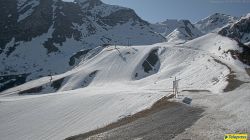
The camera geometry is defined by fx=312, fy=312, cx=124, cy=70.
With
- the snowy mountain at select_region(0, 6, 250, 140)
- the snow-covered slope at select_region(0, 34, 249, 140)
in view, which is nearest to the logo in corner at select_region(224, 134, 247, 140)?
the snowy mountain at select_region(0, 6, 250, 140)

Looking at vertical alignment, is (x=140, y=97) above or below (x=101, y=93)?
above

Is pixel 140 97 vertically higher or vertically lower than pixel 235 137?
lower

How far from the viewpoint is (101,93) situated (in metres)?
59.0

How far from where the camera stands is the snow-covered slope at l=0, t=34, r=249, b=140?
43.7 metres

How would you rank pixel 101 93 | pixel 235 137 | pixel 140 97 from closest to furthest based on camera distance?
pixel 235 137, pixel 140 97, pixel 101 93

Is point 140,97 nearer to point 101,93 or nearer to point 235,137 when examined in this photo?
point 101,93

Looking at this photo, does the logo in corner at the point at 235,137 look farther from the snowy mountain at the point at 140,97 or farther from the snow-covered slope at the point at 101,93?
the snow-covered slope at the point at 101,93

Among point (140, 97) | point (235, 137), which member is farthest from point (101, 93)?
point (235, 137)

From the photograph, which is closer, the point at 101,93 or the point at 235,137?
the point at 235,137

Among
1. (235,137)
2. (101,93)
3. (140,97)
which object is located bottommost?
(101,93)

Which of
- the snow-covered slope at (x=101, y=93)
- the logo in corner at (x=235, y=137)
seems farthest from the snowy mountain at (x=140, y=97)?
the logo in corner at (x=235, y=137)

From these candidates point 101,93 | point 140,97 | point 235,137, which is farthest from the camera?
point 101,93

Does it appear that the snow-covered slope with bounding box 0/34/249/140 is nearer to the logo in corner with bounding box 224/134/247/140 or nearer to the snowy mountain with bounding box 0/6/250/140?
the snowy mountain with bounding box 0/6/250/140

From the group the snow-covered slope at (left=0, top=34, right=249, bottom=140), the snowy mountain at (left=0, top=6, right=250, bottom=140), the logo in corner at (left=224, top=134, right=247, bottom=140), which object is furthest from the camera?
the snow-covered slope at (left=0, top=34, right=249, bottom=140)
